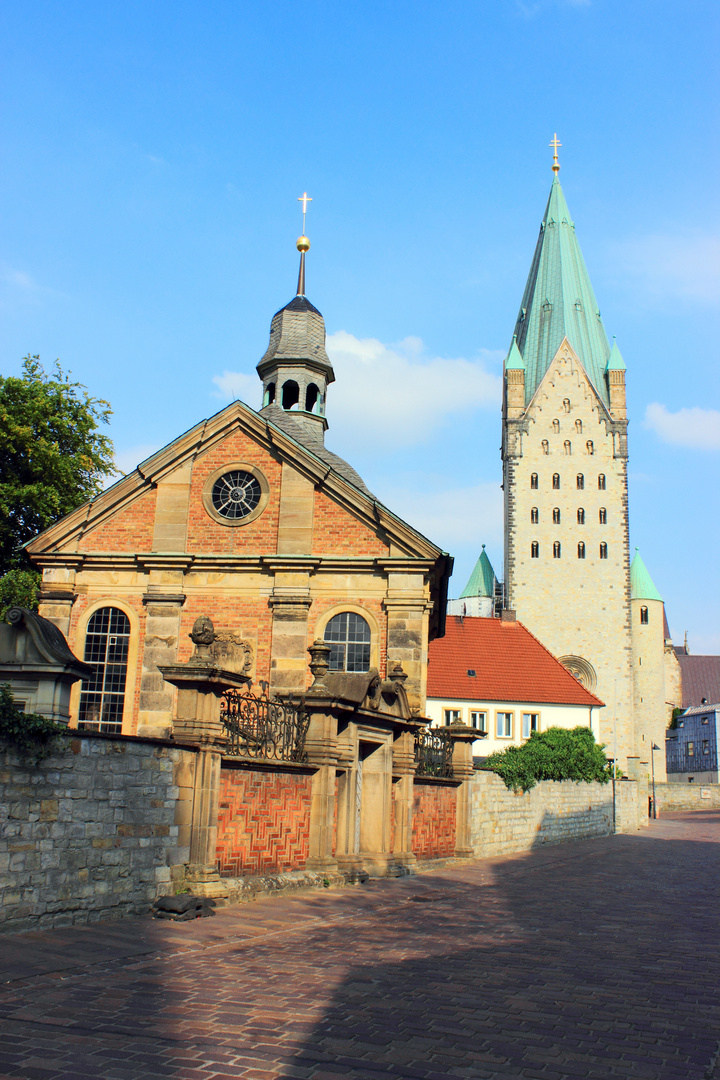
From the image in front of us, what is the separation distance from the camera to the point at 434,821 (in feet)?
62.4

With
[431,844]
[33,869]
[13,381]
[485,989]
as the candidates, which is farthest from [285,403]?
[485,989]

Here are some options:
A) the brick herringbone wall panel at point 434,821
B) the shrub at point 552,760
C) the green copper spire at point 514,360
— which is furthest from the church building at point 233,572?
the green copper spire at point 514,360

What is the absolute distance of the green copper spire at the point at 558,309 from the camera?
75.2 meters

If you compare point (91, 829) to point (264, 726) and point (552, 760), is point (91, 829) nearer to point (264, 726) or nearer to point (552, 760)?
point (264, 726)

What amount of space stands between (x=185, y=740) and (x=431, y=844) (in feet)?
29.9

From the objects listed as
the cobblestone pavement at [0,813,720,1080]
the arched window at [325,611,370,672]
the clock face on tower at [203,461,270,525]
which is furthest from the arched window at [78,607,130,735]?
the cobblestone pavement at [0,813,720,1080]

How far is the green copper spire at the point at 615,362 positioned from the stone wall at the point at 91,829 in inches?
2749

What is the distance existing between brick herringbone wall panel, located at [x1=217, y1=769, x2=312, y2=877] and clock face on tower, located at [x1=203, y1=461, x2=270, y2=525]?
996cm

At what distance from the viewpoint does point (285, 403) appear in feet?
99.9

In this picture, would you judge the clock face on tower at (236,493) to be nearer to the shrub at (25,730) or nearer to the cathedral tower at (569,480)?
the shrub at (25,730)

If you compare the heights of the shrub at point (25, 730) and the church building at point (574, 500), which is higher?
the church building at point (574, 500)

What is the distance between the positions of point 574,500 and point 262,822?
198ft

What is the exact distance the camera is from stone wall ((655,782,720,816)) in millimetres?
71500

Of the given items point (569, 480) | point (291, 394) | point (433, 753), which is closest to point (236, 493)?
point (433, 753)
